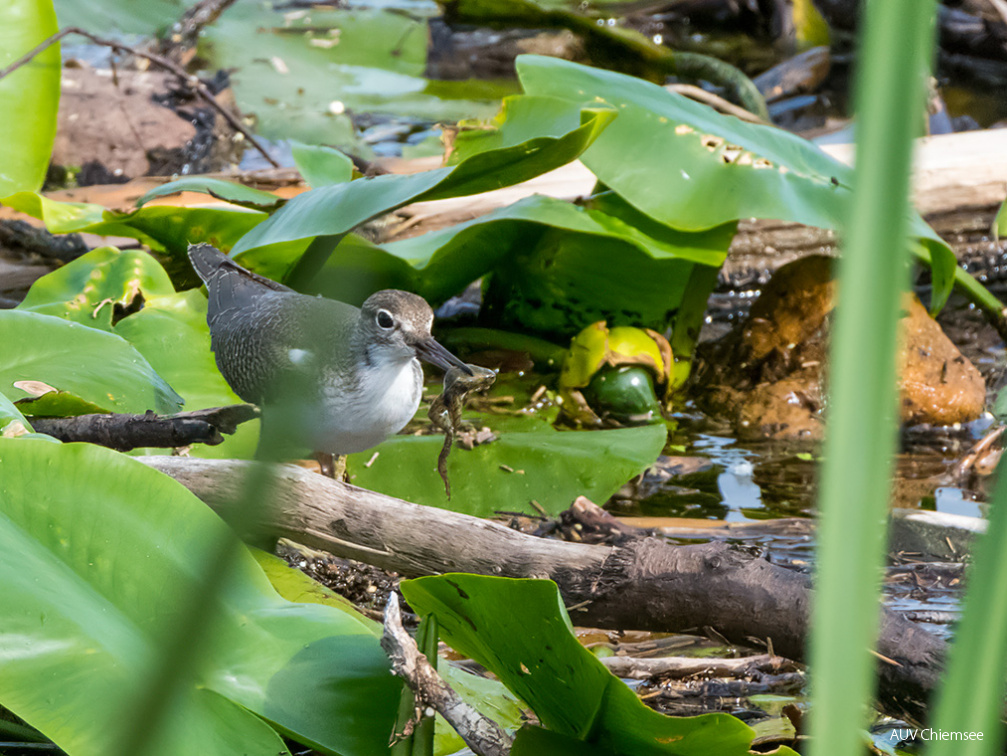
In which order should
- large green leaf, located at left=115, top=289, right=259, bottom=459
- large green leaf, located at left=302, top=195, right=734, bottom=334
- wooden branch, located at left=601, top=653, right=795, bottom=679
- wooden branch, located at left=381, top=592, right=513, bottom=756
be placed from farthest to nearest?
1. large green leaf, located at left=302, top=195, right=734, bottom=334
2. large green leaf, located at left=115, top=289, right=259, bottom=459
3. wooden branch, located at left=601, top=653, right=795, bottom=679
4. wooden branch, located at left=381, top=592, right=513, bottom=756

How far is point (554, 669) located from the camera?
1122mm

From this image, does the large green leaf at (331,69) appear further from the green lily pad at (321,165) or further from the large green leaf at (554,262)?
the large green leaf at (554,262)

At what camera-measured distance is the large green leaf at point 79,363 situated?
1944mm

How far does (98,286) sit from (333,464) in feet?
3.32

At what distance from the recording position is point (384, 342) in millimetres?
2000

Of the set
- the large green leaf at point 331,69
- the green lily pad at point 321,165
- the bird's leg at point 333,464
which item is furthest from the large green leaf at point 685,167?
the large green leaf at point 331,69

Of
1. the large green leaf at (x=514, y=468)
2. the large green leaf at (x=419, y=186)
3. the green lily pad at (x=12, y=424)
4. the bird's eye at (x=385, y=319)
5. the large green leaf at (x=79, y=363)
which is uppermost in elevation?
the large green leaf at (x=419, y=186)

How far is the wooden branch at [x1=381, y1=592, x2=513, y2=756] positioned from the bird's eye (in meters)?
1.04

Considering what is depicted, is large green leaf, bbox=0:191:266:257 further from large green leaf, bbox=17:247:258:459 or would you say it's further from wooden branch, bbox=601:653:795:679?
wooden branch, bbox=601:653:795:679

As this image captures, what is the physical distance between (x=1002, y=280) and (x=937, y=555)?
2.38 meters

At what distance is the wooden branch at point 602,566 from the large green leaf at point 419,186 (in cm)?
86

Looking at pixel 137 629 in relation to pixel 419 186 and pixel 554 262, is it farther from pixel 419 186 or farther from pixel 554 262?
pixel 554 262

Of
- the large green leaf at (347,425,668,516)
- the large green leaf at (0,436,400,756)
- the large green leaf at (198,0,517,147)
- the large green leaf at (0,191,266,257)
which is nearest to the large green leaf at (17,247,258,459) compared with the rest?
the large green leaf at (0,191,266,257)

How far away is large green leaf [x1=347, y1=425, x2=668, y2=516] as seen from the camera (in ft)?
7.58
